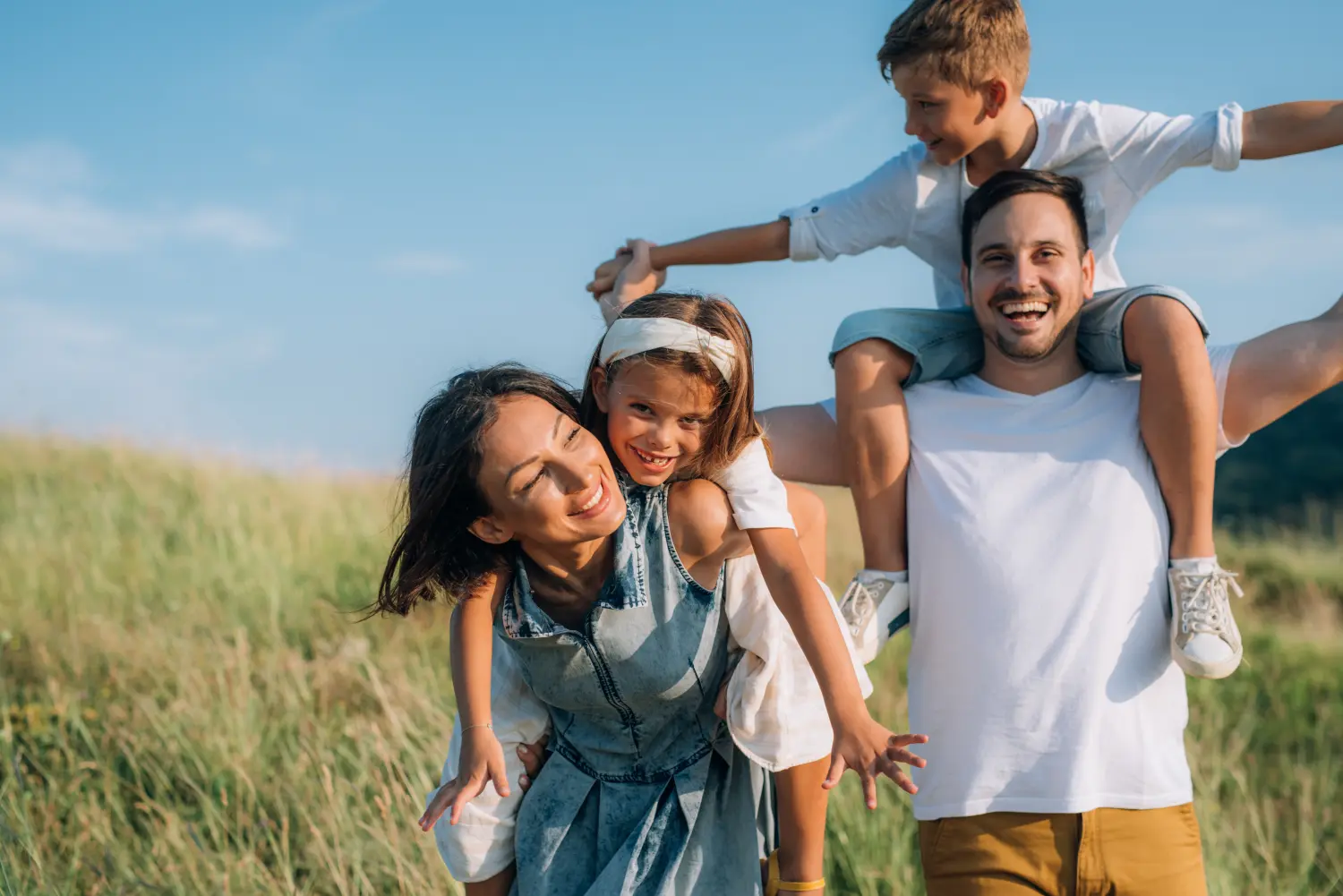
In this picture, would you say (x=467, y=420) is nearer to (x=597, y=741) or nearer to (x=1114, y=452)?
(x=597, y=741)

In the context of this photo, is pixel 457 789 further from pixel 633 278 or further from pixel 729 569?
pixel 633 278

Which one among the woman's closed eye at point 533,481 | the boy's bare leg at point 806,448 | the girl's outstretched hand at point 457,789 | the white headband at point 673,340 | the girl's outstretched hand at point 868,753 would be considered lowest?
the girl's outstretched hand at point 457,789

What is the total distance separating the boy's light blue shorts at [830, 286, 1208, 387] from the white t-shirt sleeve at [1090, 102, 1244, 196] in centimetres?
52

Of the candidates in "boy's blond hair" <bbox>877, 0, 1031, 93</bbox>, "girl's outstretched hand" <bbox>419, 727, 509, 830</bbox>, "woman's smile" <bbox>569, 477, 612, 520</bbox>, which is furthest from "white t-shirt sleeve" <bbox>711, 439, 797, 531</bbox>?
"boy's blond hair" <bbox>877, 0, 1031, 93</bbox>

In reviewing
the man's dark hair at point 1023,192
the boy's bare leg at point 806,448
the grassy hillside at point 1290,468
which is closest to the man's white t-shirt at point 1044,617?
the boy's bare leg at point 806,448

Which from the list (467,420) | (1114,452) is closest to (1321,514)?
(1114,452)

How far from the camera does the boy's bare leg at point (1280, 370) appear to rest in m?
3.15

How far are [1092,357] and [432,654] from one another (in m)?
3.89

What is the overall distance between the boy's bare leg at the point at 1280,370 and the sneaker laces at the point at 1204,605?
47 cm

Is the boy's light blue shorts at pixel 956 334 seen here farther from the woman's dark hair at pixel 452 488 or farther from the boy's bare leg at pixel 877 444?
the woman's dark hair at pixel 452 488

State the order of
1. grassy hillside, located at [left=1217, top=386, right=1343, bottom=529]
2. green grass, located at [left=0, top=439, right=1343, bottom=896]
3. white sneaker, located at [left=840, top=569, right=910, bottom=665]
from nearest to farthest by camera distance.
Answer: white sneaker, located at [left=840, top=569, right=910, bottom=665], green grass, located at [left=0, top=439, right=1343, bottom=896], grassy hillside, located at [left=1217, top=386, right=1343, bottom=529]

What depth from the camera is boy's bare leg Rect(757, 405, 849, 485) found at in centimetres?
343

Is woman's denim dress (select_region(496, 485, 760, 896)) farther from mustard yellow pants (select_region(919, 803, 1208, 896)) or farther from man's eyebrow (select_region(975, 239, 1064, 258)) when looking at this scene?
man's eyebrow (select_region(975, 239, 1064, 258))

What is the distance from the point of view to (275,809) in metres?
4.57
